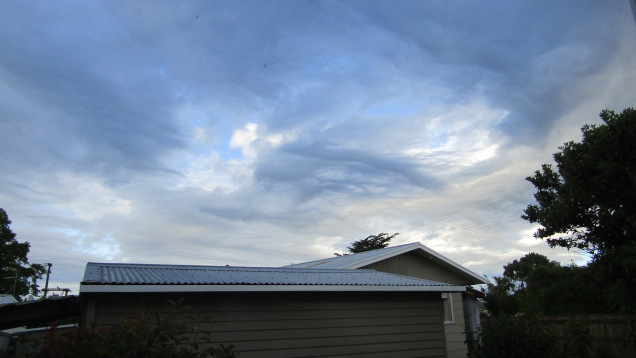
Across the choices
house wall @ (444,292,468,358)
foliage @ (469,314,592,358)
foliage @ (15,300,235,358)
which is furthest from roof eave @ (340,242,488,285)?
foliage @ (15,300,235,358)

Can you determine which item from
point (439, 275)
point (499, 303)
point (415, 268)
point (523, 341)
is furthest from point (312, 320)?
point (499, 303)

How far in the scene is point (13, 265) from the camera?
34406mm

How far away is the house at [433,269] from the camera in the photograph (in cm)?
1573

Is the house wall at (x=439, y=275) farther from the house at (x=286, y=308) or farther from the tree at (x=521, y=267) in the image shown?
the tree at (x=521, y=267)

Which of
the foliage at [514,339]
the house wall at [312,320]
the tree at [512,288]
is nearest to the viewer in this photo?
the house wall at [312,320]

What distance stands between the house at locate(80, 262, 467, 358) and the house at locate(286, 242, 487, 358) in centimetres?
533

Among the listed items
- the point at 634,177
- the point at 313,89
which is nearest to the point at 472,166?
the point at 634,177

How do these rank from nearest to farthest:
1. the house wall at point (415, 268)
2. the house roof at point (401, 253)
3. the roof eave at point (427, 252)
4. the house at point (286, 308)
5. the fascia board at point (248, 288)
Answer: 1. the fascia board at point (248, 288)
2. the house at point (286, 308)
3. the roof eave at point (427, 252)
4. the house roof at point (401, 253)
5. the house wall at point (415, 268)

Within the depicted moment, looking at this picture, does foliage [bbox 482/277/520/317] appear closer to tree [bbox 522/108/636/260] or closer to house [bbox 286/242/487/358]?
house [bbox 286/242/487/358]

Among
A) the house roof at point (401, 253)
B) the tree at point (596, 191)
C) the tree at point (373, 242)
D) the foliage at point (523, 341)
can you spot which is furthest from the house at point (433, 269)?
the tree at point (373, 242)

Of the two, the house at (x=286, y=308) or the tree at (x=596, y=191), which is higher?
the tree at (x=596, y=191)

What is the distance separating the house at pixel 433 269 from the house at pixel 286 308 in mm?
5329

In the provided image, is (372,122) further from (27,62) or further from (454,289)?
(27,62)

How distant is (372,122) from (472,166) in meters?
4.49
